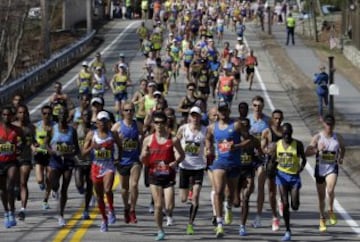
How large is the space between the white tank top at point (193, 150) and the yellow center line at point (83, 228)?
1.67 meters

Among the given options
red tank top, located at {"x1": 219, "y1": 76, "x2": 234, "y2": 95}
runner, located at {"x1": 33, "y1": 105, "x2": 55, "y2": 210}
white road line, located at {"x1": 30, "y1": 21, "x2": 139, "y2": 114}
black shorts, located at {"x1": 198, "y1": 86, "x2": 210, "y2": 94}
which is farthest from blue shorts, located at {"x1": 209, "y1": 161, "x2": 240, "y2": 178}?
white road line, located at {"x1": 30, "y1": 21, "x2": 139, "y2": 114}

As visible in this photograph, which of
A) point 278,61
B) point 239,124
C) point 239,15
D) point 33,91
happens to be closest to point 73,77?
point 33,91

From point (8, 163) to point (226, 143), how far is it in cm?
330

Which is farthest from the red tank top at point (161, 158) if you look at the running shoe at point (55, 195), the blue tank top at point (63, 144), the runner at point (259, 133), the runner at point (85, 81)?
the runner at point (85, 81)

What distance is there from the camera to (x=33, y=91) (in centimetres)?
4000

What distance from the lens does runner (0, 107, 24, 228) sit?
16.7 m

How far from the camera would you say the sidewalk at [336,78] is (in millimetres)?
34000

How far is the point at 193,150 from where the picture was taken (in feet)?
53.8

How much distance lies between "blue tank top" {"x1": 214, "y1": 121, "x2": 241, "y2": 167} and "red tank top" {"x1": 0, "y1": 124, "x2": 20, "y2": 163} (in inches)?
121

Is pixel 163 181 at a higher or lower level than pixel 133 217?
higher

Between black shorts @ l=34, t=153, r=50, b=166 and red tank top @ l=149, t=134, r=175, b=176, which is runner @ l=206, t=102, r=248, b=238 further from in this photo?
black shorts @ l=34, t=153, r=50, b=166

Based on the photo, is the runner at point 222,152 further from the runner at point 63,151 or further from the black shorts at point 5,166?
the black shorts at point 5,166

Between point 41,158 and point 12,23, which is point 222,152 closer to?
point 41,158

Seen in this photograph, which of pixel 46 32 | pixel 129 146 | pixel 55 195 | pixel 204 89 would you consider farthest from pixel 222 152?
pixel 46 32
